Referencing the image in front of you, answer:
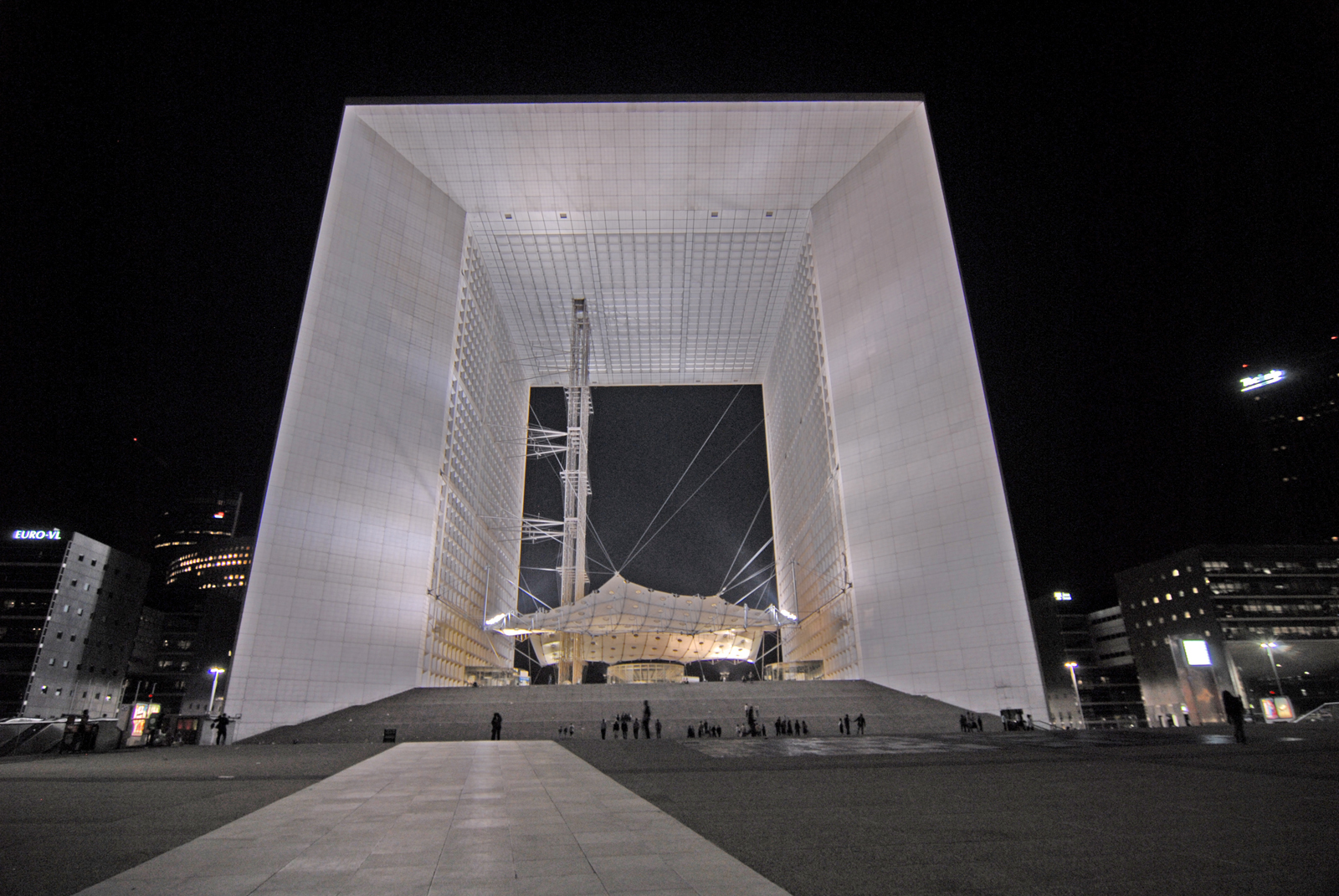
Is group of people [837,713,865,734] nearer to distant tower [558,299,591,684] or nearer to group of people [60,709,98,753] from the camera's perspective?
group of people [60,709,98,753]

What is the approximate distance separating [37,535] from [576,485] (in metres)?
58.5

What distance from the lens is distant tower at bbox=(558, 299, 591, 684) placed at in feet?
148

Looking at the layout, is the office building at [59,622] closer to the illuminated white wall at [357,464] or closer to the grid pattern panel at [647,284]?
the grid pattern panel at [647,284]

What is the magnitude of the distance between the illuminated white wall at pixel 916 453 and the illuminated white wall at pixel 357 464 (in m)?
21.4

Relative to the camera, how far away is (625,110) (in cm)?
3653

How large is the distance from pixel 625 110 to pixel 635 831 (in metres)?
37.4

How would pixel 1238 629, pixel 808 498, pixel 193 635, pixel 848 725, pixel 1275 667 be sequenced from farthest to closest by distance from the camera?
pixel 193 635 → pixel 1238 629 → pixel 1275 667 → pixel 808 498 → pixel 848 725

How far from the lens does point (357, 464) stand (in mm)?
31141

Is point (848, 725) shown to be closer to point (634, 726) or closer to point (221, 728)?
point (634, 726)

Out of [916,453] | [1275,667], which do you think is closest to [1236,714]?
[916,453]

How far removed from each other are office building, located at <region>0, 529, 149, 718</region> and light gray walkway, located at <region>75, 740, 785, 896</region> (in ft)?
251

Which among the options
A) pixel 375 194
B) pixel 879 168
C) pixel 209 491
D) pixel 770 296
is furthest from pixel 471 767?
pixel 209 491

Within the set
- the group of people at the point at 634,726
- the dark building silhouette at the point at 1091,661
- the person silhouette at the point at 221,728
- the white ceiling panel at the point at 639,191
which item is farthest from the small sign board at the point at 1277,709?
the person silhouette at the point at 221,728

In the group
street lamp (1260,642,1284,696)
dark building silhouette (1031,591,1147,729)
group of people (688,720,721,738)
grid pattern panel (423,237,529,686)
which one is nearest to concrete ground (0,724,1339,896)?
group of people (688,720,721,738)
